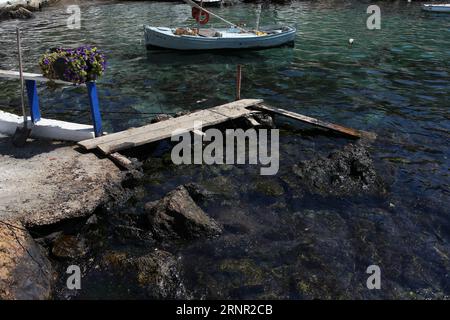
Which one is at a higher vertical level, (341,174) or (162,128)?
(162,128)

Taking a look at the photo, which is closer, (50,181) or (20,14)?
(50,181)

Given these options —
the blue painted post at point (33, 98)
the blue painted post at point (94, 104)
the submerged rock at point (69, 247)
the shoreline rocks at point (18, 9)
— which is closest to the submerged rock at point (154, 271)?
the submerged rock at point (69, 247)

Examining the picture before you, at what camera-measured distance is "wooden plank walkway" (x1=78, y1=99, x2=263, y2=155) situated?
1189 centimetres

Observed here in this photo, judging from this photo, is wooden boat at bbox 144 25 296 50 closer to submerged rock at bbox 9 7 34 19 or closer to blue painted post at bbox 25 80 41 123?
blue painted post at bbox 25 80 41 123

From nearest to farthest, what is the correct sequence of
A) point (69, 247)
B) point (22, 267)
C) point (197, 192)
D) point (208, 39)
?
point (22, 267) → point (69, 247) → point (197, 192) → point (208, 39)

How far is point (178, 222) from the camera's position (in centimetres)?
926

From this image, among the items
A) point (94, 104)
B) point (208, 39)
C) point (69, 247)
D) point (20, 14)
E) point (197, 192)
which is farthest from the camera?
point (20, 14)

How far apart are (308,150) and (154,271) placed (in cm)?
758

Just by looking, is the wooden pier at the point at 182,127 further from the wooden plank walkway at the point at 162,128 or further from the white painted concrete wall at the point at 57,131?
the white painted concrete wall at the point at 57,131

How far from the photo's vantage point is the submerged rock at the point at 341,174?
11273 mm

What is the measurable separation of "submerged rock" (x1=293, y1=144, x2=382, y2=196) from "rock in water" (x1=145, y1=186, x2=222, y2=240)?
3.52 metres

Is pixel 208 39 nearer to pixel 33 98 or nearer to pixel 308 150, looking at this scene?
pixel 308 150

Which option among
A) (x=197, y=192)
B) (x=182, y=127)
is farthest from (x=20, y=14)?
(x=197, y=192)
